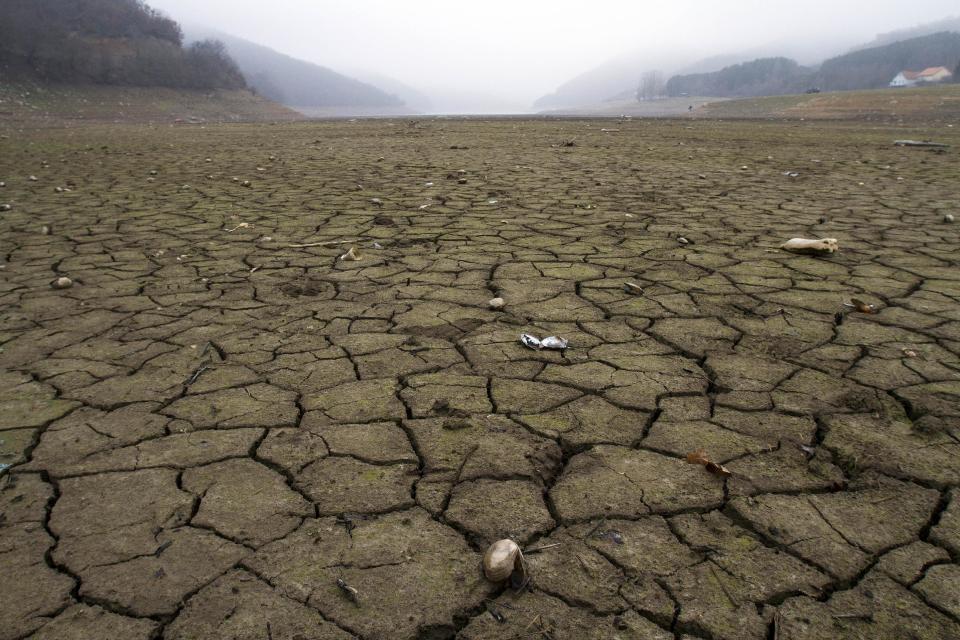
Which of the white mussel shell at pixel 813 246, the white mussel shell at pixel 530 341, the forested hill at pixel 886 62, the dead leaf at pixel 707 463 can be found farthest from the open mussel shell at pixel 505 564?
the forested hill at pixel 886 62

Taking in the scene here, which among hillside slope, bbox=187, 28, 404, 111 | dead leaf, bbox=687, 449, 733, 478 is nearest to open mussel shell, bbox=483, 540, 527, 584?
dead leaf, bbox=687, 449, 733, 478

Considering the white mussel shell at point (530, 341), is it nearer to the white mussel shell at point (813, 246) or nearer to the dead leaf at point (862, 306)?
the dead leaf at point (862, 306)

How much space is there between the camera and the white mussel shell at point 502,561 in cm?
112

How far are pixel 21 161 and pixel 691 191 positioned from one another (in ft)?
28.8

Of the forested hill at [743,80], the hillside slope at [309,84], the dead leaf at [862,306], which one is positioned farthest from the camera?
the hillside slope at [309,84]

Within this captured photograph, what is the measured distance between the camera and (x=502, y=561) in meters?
1.12

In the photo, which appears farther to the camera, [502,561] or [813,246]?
[813,246]

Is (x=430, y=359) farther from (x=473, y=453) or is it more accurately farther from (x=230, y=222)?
(x=230, y=222)

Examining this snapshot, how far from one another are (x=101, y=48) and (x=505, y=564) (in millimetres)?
38146

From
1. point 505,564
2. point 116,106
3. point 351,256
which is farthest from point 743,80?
point 505,564

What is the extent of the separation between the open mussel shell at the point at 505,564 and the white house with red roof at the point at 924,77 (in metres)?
69.5

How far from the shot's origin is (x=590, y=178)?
6.14 metres

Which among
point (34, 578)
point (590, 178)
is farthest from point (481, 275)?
point (590, 178)

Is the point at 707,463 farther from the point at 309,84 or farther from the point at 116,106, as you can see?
Result: the point at 309,84
